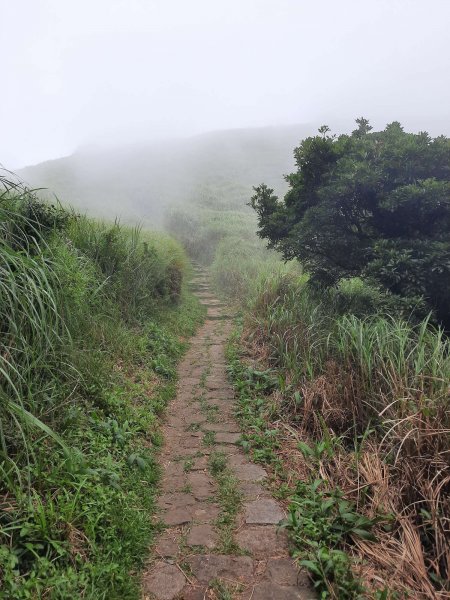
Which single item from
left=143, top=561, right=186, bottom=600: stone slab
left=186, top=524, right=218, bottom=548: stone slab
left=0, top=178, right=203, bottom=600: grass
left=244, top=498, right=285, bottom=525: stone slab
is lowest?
left=244, top=498, right=285, bottom=525: stone slab

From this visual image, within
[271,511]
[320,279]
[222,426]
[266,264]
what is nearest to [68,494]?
[271,511]

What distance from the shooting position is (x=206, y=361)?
5.66 m

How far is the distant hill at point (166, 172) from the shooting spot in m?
21.9

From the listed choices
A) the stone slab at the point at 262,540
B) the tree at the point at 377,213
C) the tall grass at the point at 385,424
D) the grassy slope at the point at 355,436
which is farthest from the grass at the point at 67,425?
the tree at the point at 377,213

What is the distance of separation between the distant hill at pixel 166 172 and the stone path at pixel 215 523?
13.8 metres

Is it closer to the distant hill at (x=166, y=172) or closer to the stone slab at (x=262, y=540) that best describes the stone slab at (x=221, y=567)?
the stone slab at (x=262, y=540)

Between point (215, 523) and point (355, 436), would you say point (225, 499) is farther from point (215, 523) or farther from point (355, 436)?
point (355, 436)

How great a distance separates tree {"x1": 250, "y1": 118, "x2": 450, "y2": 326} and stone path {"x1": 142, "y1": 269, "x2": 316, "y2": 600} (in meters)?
2.85

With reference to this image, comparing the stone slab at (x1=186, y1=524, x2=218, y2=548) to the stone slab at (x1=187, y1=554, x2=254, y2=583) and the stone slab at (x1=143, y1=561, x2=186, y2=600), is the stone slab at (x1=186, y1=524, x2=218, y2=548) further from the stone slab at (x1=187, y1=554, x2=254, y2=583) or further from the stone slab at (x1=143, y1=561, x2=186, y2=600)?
the stone slab at (x1=143, y1=561, x2=186, y2=600)

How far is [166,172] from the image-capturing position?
32469mm

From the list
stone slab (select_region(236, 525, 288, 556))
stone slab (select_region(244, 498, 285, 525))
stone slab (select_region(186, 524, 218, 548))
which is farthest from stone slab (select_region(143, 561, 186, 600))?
stone slab (select_region(244, 498, 285, 525))

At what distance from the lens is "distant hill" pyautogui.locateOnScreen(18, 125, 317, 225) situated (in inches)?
863

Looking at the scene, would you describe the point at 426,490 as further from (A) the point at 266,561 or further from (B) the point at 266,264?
(B) the point at 266,264

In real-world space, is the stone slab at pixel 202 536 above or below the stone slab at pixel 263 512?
above
